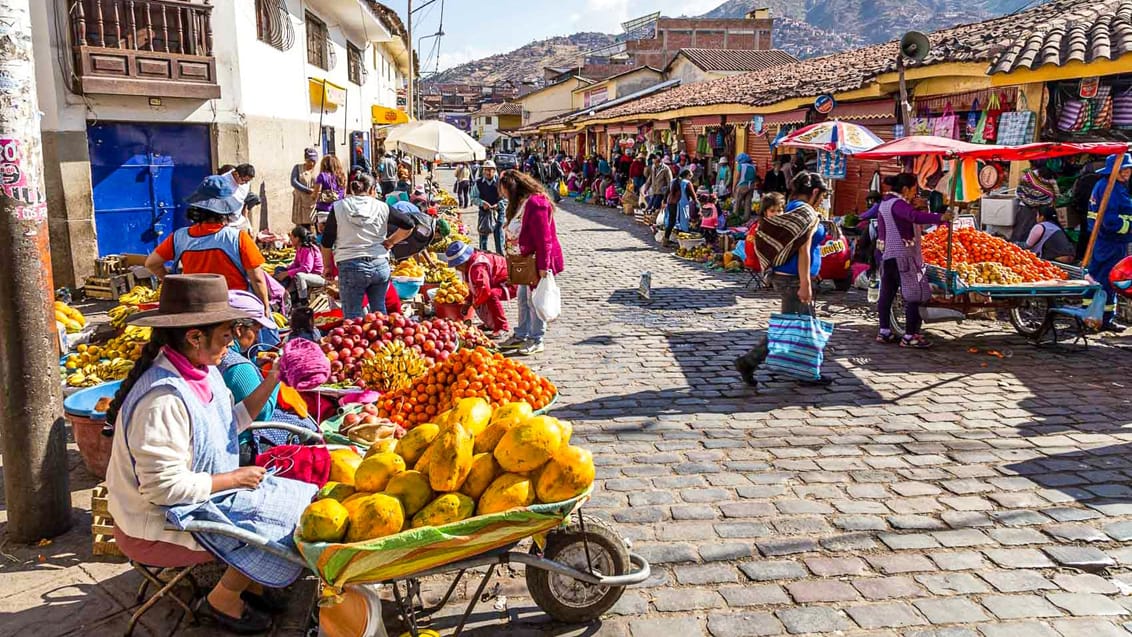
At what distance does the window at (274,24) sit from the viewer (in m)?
14.5

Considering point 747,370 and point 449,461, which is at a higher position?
point 449,461

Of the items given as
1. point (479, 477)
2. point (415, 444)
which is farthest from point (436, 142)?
point (479, 477)

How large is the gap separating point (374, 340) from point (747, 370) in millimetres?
3242

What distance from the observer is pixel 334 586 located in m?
3.01

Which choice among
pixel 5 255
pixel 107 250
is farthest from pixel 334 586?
pixel 107 250

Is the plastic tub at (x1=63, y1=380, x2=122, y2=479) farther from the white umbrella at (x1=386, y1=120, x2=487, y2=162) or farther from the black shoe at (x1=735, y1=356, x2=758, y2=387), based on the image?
the white umbrella at (x1=386, y1=120, x2=487, y2=162)

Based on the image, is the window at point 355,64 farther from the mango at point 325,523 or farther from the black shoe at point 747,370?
the mango at point 325,523

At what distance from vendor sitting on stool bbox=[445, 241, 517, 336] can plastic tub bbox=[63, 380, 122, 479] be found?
14.4 ft

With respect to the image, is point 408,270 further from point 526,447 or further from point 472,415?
point 526,447

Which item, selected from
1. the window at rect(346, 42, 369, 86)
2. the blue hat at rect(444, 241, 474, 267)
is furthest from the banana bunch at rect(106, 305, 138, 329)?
the window at rect(346, 42, 369, 86)

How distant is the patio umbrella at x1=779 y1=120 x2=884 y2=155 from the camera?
1152 centimetres

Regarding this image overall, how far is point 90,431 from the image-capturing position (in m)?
5.06

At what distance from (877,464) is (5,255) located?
523 centimetres

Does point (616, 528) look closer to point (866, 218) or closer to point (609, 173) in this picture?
point (866, 218)
